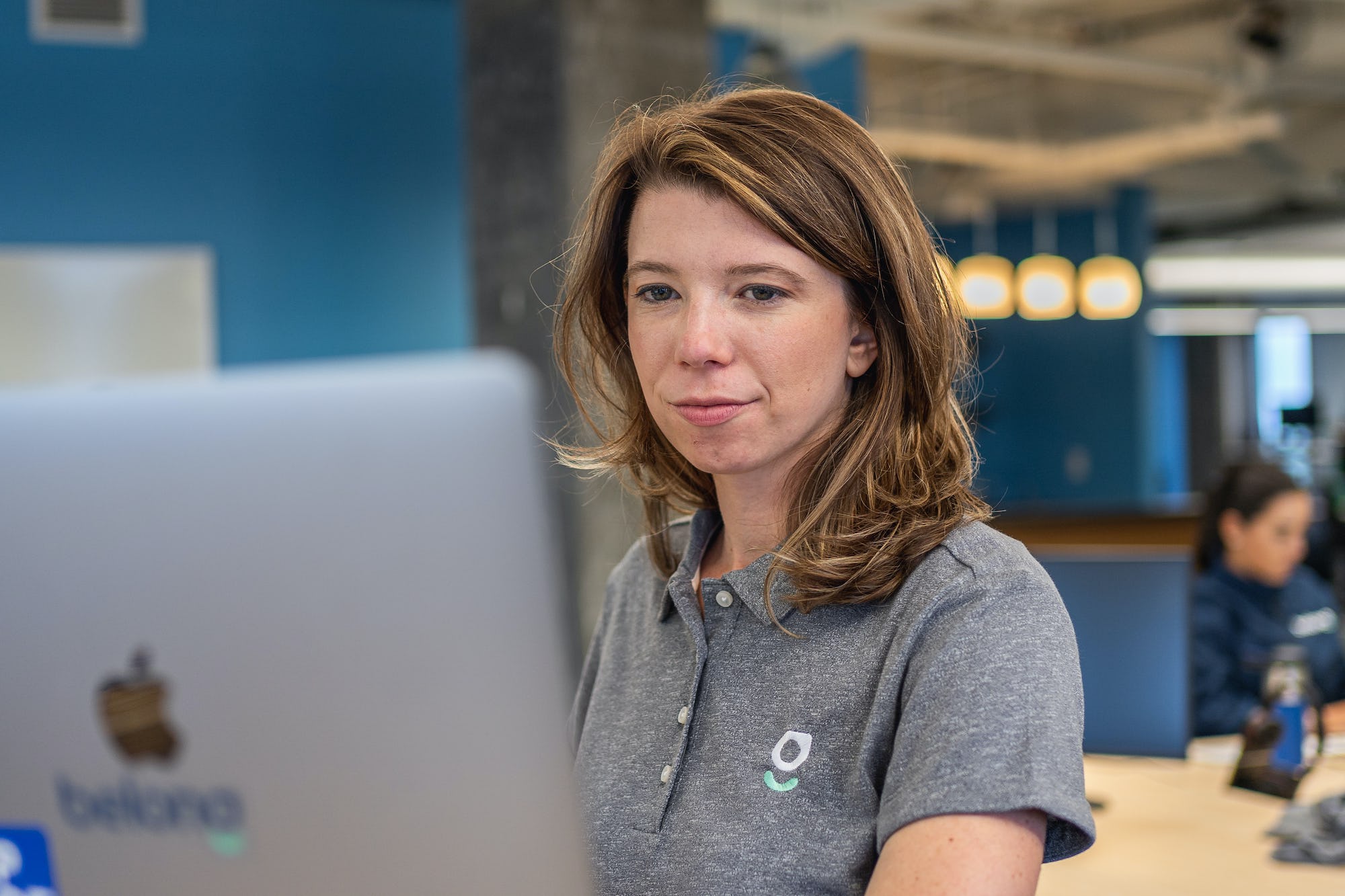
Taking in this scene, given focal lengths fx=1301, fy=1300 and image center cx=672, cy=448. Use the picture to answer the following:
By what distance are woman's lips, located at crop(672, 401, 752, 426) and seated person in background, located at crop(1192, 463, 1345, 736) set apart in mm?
Result: 2541

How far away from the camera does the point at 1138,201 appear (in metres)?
11.1

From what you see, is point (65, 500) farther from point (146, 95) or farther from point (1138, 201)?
point (1138, 201)

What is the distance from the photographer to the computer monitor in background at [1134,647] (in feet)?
8.21

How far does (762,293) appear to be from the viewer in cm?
118

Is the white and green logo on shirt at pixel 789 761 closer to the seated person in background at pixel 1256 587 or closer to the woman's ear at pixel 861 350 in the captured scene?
the woman's ear at pixel 861 350

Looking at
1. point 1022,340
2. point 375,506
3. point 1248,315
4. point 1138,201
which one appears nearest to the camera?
point 375,506

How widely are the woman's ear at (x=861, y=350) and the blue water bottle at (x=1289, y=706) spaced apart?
1.78 m

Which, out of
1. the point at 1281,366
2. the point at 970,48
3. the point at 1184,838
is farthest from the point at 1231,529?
the point at 1281,366

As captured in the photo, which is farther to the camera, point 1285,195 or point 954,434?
point 1285,195

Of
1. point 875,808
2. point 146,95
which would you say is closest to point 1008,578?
point 875,808

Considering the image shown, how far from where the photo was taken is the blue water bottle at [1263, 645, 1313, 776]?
2592 mm

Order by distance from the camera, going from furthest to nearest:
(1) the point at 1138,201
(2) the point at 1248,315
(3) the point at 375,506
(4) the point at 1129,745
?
1. (2) the point at 1248,315
2. (1) the point at 1138,201
3. (4) the point at 1129,745
4. (3) the point at 375,506

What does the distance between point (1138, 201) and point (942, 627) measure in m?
10.9

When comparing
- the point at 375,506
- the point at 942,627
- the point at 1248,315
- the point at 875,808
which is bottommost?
the point at 875,808
